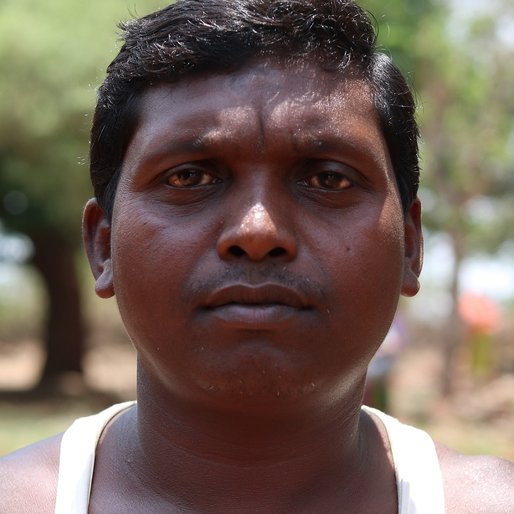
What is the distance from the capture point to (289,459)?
5.94ft

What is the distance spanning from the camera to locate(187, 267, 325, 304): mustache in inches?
62.8

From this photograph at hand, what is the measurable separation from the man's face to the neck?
8 centimetres

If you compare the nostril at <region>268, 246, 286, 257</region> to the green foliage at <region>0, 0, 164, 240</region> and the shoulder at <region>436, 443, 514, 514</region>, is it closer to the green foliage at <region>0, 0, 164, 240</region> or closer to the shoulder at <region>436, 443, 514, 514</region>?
the shoulder at <region>436, 443, 514, 514</region>

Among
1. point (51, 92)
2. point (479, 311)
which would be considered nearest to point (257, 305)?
point (51, 92)

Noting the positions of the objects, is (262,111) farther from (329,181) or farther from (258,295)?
(258,295)

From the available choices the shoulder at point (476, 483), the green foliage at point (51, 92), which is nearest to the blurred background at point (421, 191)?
the green foliage at point (51, 92)

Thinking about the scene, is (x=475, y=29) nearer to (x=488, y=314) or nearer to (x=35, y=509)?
(x=488, y=314)

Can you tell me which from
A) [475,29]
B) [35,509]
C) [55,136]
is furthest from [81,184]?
[35,509]

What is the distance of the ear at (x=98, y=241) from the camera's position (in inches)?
79.0

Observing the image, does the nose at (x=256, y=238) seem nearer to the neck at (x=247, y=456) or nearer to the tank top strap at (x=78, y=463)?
the neck at (x=247, y=456)

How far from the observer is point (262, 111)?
1726 mm

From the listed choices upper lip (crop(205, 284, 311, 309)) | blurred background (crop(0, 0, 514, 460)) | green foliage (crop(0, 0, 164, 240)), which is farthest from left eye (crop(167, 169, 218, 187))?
green foliage (crop(0, 0, 164, 240))

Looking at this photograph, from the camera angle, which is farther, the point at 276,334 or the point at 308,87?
the point at 308,87

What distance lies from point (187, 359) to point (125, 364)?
15746mm
